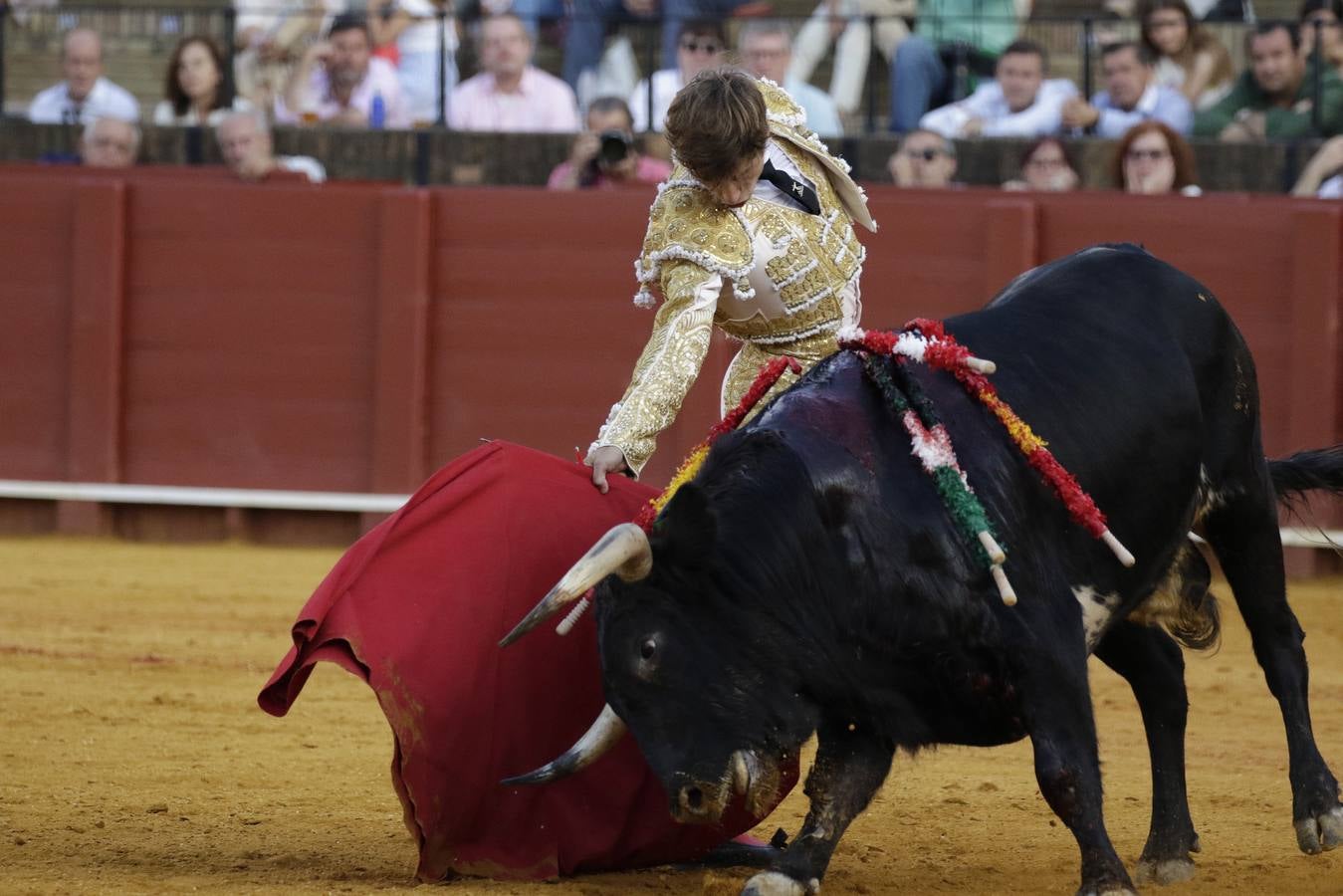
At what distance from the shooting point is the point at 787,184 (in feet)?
11.2

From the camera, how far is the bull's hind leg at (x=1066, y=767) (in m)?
2.93

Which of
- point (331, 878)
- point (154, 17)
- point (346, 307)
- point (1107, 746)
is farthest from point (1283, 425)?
point (154, 17)

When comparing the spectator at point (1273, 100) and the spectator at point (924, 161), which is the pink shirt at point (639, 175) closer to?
the spectator at point (924, 161)

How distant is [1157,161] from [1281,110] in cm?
107

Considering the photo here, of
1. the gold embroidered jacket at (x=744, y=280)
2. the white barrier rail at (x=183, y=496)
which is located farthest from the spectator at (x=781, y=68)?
the gold embroidered jacket at (x=744, y=280)

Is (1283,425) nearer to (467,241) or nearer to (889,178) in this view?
(889,178)

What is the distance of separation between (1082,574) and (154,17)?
28.8ft

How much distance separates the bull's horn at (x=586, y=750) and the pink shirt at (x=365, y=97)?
251 inches

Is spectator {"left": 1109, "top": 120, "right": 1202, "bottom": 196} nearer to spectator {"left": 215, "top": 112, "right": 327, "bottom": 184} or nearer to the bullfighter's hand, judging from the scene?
spectator {"left": 215, "top": 112, "right": 327, "bottom": 184}

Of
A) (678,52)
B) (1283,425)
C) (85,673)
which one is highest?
(678,52)

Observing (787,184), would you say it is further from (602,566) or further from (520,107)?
(520,107)

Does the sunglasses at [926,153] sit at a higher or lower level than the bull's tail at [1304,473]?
higher

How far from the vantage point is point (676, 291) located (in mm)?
3246

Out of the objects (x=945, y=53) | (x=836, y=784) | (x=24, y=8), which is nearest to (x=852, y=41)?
(x=945, y=53)
